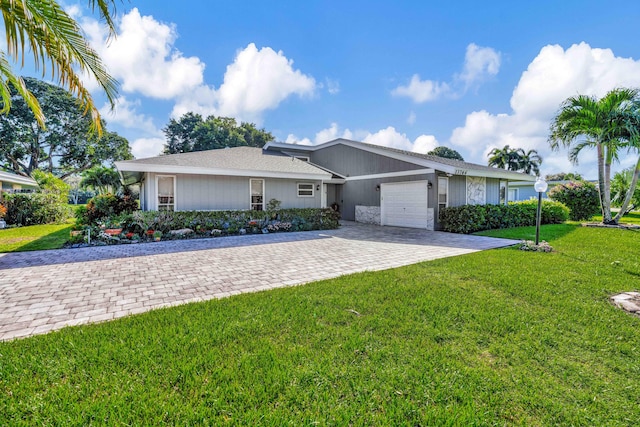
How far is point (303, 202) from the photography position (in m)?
14.4

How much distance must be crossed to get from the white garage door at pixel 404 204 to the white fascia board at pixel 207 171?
3294mm

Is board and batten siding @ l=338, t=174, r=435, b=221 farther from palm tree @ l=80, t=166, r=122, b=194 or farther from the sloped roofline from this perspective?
palm tree @ l=80, t=166, r=122, b=194

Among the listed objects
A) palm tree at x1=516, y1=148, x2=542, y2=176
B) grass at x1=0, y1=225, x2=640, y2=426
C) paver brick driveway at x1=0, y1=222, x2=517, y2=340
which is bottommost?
grass at x1=0, y1=225, x2=640, y2=426

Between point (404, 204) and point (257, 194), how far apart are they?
23.4 ft

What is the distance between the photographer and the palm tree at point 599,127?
11391 mm

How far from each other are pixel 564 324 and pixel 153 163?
12.0m

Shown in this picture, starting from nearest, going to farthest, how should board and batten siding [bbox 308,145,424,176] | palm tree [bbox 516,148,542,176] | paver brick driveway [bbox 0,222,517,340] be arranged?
1. paver brick driveway [bbox 0,222,517,340]
2. board and batten siding [bbox 308,145,424,176]
3. palm tree [bbox 516,148,542,176]

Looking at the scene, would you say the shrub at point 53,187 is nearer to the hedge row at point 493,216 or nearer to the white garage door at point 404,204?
the white garage door at point 404,204

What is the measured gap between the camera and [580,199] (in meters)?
17.0

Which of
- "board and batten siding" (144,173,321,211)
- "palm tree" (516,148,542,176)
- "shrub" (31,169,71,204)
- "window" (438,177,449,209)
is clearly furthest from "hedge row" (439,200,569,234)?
"palm tree" (516,148,542,176)

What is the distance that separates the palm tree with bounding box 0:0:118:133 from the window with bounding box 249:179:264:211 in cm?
736

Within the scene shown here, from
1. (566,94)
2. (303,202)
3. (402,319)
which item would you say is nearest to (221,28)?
(303,202)

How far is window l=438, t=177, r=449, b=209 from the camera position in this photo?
1294 cm

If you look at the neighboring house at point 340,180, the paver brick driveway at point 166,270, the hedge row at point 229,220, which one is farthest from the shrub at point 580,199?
the hedge row at point 229,220
